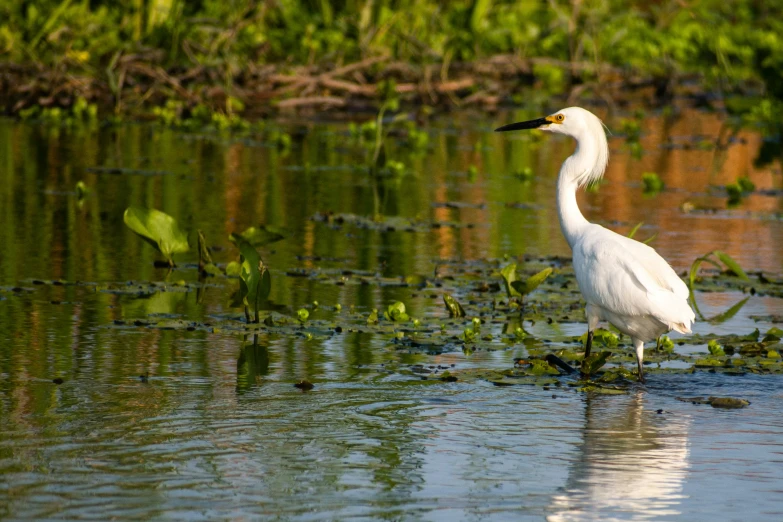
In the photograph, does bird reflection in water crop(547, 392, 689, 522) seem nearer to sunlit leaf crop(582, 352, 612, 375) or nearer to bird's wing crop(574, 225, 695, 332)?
sunlit leaf crop(582, 352, 612, 375)

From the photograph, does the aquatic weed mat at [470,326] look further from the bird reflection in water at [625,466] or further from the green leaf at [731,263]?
the bird reflection in water at [625,466]

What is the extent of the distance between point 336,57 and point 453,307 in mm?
15208

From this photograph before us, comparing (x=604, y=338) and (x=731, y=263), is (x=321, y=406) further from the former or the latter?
(x=731, y=263)

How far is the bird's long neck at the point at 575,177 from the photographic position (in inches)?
298

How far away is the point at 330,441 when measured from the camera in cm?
541

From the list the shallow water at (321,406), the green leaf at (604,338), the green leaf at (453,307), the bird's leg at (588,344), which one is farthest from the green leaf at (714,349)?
the green leaf at (453,307)

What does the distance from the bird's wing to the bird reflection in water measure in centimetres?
46

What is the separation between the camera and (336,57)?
892 inches

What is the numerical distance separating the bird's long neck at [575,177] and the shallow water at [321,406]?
0.71 metres

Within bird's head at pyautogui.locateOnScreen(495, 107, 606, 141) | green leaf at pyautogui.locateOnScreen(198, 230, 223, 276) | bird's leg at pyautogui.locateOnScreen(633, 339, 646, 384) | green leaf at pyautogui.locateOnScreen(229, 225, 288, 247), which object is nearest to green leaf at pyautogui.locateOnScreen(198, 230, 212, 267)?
green leaf at pyautogui.locateOnScreen(198, 230, 223, 276)

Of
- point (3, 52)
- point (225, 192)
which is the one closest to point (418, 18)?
point (3, 52)

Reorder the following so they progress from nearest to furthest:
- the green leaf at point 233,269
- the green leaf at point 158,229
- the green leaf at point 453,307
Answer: the green leaf at point 453,307 → the green leaf at point 158,229 → the green leaf at point 233,269

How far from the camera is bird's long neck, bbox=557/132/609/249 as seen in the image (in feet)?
24.8

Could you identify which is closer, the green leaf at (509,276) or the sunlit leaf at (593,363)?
the sunlit leaf at (593,363)
